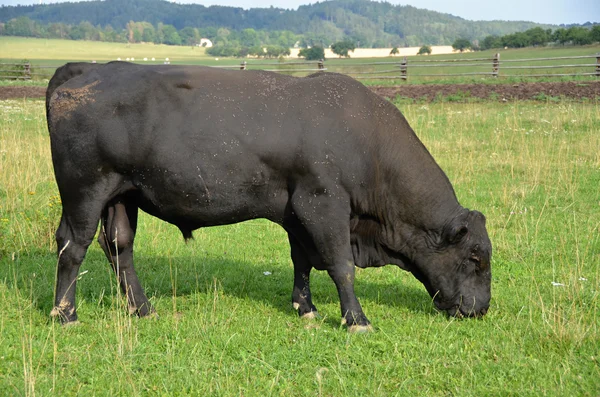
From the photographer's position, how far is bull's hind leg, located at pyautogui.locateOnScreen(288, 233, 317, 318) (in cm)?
669

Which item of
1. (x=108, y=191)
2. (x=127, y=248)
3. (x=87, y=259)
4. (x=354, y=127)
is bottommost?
(x=87, y=259)

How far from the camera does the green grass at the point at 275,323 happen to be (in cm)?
499

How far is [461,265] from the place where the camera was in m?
6.43

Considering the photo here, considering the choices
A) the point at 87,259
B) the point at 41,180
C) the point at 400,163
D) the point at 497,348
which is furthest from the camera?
the point at 41,180

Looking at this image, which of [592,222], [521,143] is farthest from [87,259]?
[521,143]

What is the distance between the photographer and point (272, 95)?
614 centimetres

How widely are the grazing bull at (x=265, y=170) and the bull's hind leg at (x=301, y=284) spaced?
1.43 feet

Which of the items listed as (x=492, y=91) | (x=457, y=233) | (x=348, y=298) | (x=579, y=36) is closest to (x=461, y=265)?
(x=457, y=233)

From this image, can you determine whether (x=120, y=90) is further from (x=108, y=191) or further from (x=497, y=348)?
(x=497, y=348)

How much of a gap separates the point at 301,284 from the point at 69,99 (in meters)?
2.89

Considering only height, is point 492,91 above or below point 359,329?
above

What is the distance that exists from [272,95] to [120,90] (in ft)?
4.60

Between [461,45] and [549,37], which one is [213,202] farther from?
[461,45]

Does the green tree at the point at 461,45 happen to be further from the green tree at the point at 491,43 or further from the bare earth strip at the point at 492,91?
the bare earth strip at the point at 492,91
